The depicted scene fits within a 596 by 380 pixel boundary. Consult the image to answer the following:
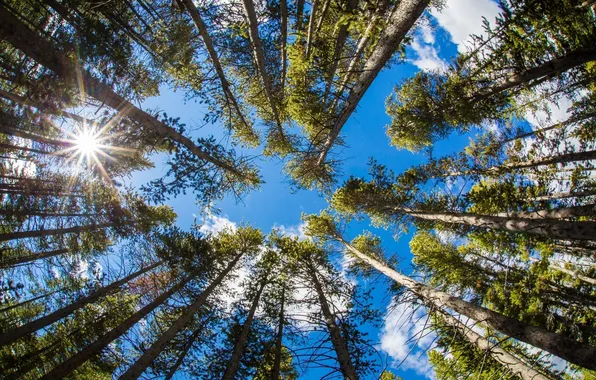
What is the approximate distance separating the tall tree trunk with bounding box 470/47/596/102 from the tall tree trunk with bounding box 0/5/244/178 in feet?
27.3

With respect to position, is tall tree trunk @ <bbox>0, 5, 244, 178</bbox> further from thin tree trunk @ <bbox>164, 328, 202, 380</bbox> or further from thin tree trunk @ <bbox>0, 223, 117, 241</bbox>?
thin tree trunk @ <bbox>164, 328, 202, 380</bbox>

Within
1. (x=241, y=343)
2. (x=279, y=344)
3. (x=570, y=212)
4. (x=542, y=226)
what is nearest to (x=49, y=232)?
(x=241, y=343)

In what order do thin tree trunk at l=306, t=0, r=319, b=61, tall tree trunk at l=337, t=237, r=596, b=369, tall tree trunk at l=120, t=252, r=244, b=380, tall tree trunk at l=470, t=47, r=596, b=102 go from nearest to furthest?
tall tree trunk at l=337, t=237, r=596, b=369 → thin tree trunk at l=306, t=0, r=319, b=61 → tall tree trunk at l=120, t=252, r=244, b=380 → tall tree trunk at l=470, t=47, r=596, b=102

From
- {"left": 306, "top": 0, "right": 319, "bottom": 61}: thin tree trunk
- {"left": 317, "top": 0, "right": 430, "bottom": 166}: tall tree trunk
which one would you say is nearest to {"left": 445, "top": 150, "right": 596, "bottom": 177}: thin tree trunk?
{"left": 317, "top": 0, "right": 430, "bottom": 166}: tall tree trunk

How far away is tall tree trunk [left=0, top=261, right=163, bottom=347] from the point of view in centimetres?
539

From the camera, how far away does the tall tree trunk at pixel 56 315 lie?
5391mm

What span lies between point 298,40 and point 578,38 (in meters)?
6.38

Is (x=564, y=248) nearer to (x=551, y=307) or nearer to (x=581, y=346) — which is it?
(x=551, y=307)

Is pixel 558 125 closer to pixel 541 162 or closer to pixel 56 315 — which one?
pixel 541 162

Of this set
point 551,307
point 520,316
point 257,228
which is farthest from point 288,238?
point 551,307

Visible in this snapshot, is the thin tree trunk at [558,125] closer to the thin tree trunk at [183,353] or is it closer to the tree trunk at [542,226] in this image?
the tree trunk at [542,226]

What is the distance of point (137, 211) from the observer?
34.7ft

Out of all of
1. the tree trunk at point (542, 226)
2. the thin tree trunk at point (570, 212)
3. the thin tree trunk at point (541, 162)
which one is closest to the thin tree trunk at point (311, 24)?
the tree trunk at point (542, 226)

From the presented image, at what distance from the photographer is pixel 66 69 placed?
371cm
